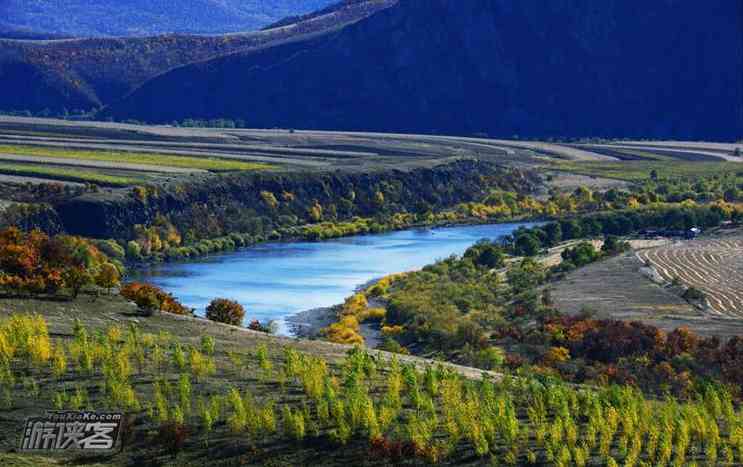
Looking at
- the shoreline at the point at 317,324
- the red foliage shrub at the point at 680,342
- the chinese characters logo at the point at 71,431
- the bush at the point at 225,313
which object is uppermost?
the chinese characters logo at the point at 71,431

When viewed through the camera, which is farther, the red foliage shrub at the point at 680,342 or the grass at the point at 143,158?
the grass at the point at 143,158

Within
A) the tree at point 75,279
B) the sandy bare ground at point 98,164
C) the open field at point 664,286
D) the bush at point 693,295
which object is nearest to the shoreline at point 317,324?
the open field at point 664,286

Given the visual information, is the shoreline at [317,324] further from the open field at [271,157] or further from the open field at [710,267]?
the open field at [271,157]

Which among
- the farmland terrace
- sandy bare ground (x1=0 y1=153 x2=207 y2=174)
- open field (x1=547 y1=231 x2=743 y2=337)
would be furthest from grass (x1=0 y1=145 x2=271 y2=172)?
open field (x1=547 y1=231 x2=743 y2=337)

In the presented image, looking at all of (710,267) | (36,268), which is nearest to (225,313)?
(36,268)

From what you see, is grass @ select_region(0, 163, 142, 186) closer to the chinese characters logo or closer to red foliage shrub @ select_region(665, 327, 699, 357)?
red foliage shrub @ select_region(665, 327, 699, 357)
